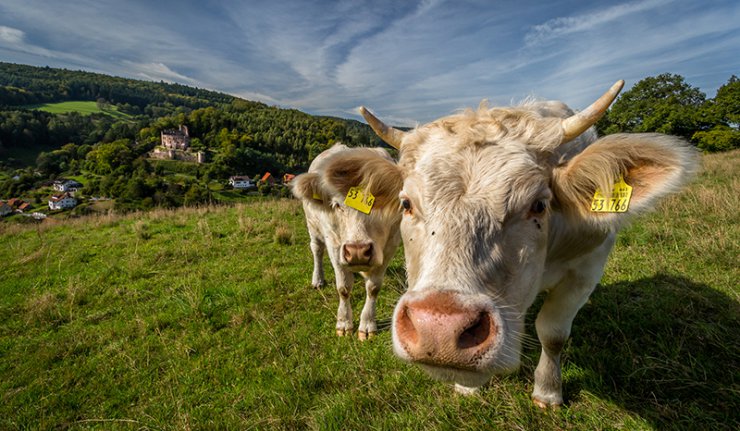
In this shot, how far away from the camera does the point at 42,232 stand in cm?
1194

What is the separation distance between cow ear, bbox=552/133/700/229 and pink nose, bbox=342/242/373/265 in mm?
2291

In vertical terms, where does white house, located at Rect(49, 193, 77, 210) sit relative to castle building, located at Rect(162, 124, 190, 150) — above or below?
below

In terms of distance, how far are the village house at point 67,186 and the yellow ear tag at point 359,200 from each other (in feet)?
237

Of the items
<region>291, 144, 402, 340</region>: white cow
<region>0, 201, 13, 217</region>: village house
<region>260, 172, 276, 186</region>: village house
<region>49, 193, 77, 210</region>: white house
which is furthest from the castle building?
<region>291, 144, 402, 340</region>: white cow

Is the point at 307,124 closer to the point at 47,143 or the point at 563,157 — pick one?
the point at 47,143

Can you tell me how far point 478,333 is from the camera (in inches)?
58.8

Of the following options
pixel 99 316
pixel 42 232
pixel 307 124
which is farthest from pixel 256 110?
pixel 99 316

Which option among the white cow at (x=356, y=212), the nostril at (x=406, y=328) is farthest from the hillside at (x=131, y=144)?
the nostril at (x=406, y=328)

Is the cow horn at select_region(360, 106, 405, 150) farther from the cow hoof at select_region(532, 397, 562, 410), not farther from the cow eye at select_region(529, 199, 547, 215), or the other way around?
the cow hoof at select_region(532, 397, 562, 410)

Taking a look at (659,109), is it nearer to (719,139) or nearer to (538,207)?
(719,139)

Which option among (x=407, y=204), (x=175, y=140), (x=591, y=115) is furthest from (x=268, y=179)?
(x=591, y=115)

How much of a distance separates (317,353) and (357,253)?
4.27 feet

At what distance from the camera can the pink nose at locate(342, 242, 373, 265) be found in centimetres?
395

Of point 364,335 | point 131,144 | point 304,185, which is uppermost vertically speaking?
point 304,185
